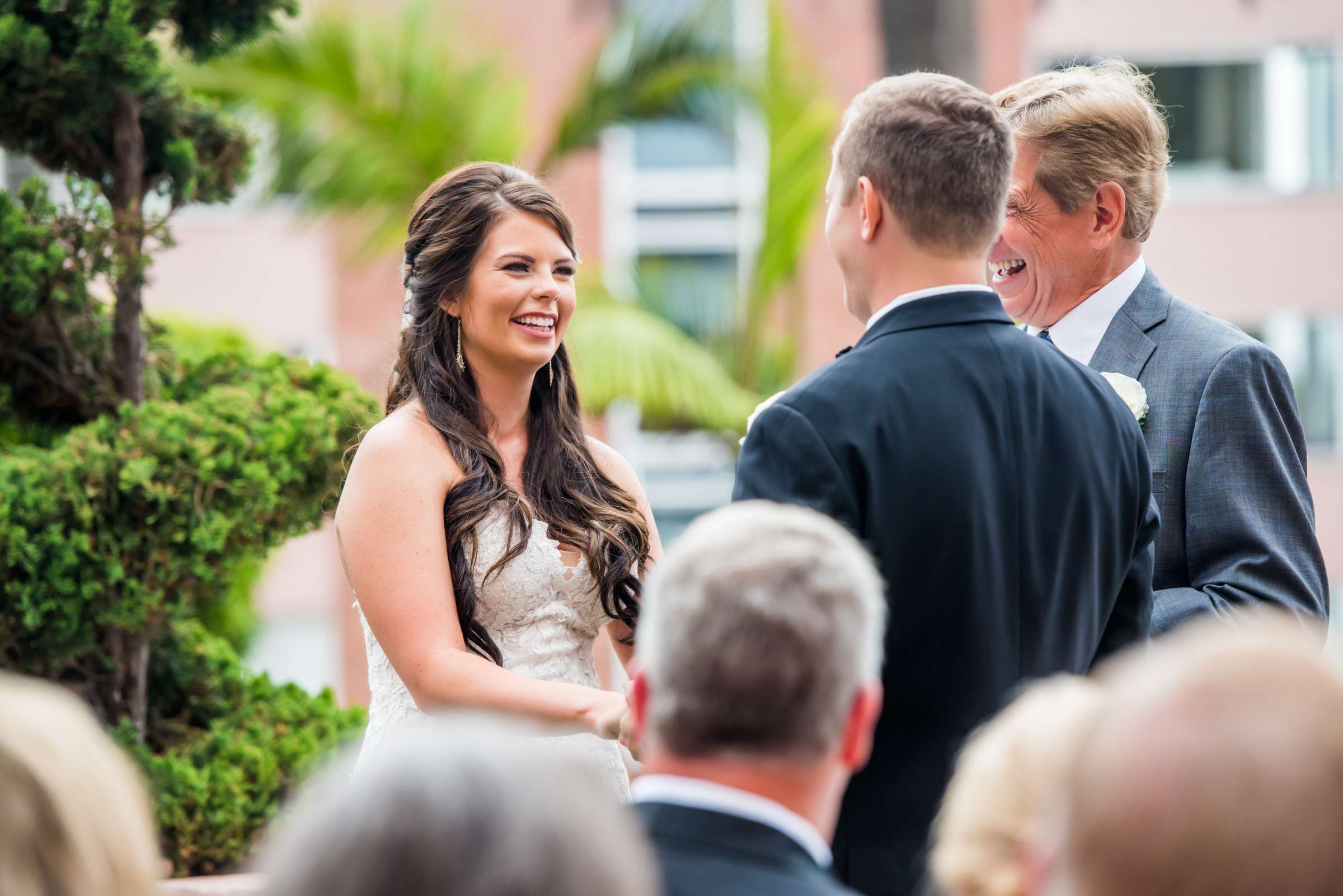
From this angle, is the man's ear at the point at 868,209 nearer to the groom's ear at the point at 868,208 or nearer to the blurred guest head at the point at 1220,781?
the groom's ear at the point at 868,208

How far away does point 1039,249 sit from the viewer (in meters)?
3.38

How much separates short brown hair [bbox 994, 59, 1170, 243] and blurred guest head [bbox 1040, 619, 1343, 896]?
2.02 meters

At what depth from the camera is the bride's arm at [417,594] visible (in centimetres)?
314

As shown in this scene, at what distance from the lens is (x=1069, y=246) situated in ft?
11.0

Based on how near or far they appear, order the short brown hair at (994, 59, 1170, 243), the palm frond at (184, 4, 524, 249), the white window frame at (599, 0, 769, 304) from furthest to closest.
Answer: the white window frame at (599, 0, 769, 304), the palm frond at (184, 4, 524, 249), the short brown hair at (994, 59, 1170, 243)

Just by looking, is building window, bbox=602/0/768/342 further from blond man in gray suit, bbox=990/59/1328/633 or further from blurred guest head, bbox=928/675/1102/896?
blurred guest head, bbox=928/675/1102/896

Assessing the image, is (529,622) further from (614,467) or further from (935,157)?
(935,157)

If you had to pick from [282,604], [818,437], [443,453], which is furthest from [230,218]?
[818,437]

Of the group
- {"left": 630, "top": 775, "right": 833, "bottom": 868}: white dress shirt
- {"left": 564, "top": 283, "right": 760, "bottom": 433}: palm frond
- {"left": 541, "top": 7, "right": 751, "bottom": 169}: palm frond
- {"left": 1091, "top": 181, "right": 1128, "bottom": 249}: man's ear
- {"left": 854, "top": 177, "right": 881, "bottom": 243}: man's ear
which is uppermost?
{"left": 541, "top": 7, "right": 751, "bottom": 169}: palm frond

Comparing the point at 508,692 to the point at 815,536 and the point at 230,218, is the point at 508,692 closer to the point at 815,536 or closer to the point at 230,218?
the point at 815,536

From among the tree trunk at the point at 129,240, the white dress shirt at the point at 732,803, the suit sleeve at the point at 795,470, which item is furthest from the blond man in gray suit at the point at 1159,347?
the tree trunk at the point at 129,240

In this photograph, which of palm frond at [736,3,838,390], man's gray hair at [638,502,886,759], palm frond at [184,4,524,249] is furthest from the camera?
palm frond at [736,3,838,390]

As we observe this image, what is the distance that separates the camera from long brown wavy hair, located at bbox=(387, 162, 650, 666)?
3.48 metres

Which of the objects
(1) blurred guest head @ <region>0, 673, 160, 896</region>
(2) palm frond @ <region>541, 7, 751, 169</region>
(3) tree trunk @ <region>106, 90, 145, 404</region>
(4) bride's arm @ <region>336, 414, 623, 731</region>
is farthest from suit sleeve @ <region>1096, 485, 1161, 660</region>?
(2) palm frond @ <region>541, 7, 751, 169</region>
